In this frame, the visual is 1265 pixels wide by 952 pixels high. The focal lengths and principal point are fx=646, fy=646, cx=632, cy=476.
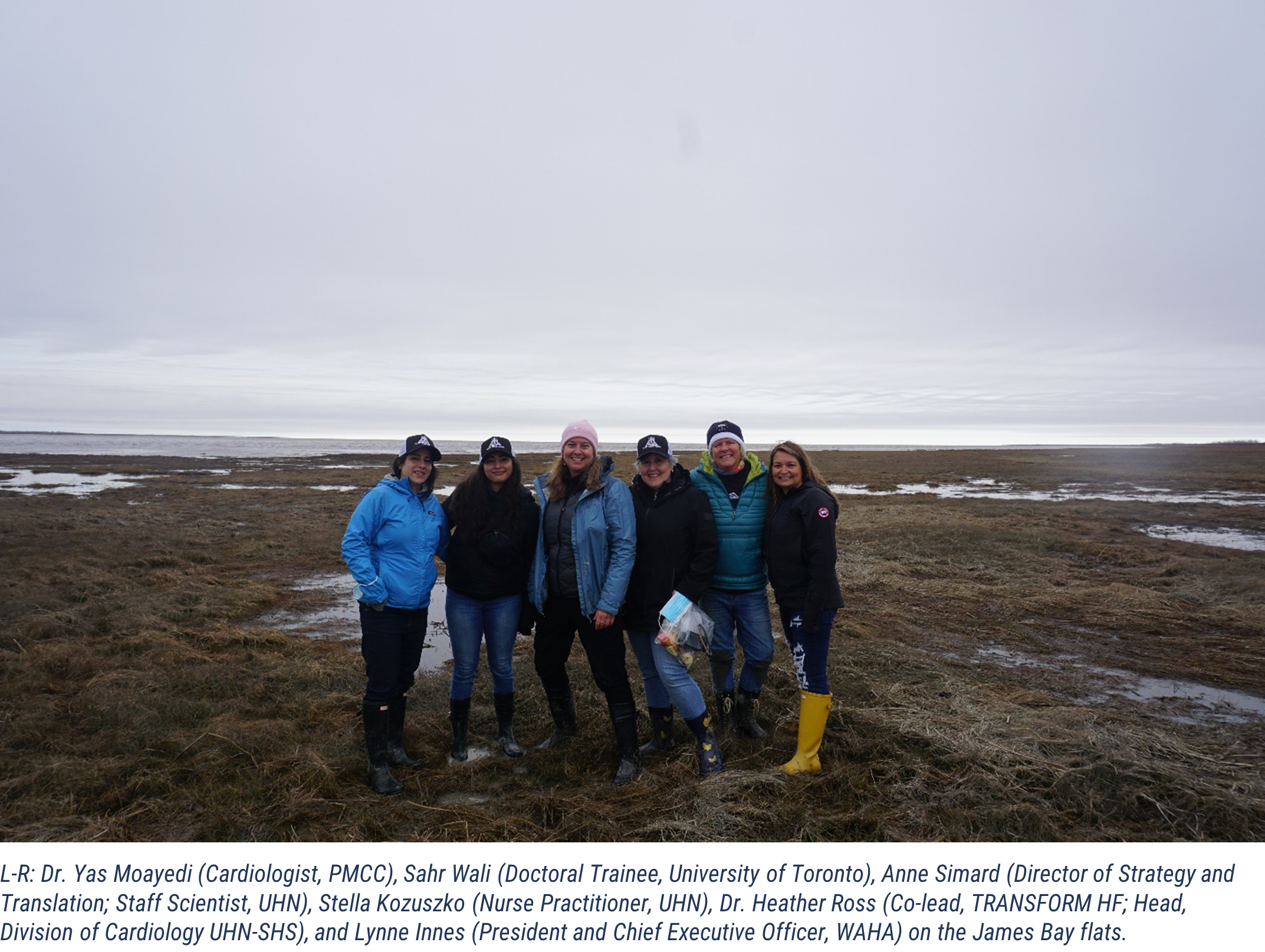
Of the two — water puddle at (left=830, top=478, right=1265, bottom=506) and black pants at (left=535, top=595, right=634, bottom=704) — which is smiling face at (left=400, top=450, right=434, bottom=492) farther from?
water puddle at (left=830, top=478, right=1265, bottom=506)

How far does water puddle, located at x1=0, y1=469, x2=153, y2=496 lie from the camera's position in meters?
29.8

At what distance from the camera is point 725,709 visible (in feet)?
16.1

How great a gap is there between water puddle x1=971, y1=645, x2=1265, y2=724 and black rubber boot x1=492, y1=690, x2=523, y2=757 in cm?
510

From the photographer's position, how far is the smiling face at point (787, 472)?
14.0 feet

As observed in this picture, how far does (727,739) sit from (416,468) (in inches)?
115

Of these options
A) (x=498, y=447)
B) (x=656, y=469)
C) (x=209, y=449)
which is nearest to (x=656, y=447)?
(x=656, y=469)

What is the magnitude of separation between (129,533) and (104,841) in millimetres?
15424

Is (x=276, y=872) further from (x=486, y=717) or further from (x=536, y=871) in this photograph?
(x=486, y=717)

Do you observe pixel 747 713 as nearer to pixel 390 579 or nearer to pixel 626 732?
pixel 626 732

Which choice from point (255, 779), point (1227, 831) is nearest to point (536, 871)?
point (255, 779)

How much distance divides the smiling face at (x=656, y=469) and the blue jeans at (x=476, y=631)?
1.24 m

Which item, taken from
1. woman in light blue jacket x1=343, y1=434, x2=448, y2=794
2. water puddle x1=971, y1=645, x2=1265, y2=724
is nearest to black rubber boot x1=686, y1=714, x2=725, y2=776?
woman in light blue jacket x1=343, y1=434, x2=448, y2=794

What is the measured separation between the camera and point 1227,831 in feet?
11.0

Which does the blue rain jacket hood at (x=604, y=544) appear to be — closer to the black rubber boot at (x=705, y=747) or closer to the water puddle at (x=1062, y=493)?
the black rubber boot at (x=705, y=747)
